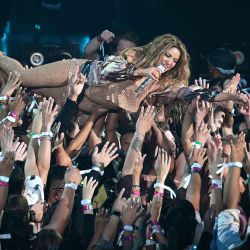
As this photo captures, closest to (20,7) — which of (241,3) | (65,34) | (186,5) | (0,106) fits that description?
(65,34)

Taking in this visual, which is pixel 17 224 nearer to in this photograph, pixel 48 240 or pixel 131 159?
pixel 48 240

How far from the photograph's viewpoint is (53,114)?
557 cm

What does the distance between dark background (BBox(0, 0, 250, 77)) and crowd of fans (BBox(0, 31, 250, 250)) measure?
1.57 meters

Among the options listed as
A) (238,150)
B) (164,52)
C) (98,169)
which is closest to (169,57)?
(164,52)

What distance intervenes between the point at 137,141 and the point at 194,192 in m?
0.80

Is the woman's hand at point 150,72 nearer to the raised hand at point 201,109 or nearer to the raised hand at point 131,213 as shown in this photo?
the raised hand at point 201,109

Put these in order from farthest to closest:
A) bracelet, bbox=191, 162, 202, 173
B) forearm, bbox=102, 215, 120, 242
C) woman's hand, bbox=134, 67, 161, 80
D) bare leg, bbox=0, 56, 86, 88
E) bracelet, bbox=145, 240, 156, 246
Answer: bare leg, bbox=0, 56, 86, 88, woman's hand, bbox=134, 67, 161, 80, bracelet, bbox=191, 162, 202, 173, forearm, bbox=102, 215, 120, 242, bracelet, bbox=145, 240, 156, 246

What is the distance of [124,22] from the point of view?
877 cm

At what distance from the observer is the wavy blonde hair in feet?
21.2

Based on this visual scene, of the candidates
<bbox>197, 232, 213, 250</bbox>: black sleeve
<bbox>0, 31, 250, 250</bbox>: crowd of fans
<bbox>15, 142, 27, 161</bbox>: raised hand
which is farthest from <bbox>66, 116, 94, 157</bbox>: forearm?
<bbox>197, 232, 213, 250</bbox>: black sleeve

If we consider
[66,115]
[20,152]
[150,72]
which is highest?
[150,72]

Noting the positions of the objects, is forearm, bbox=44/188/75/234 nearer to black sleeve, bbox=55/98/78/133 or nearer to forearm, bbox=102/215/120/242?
forearm, bbox=102/215/120/242

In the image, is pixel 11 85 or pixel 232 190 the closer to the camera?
pixel 232 190

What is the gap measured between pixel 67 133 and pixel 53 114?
928 millimetres
